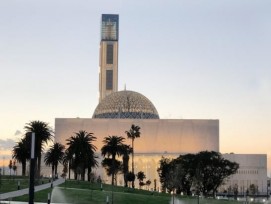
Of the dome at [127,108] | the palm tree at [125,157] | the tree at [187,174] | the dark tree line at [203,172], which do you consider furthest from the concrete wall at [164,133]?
the palm tree at [125,157]

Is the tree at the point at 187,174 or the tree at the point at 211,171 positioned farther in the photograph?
the tree at the point at 187,174

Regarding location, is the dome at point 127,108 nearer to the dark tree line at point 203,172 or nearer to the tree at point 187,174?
the dark tree line at point 203,172

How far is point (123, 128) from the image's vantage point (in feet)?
585

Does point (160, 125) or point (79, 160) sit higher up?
point (160, 125)

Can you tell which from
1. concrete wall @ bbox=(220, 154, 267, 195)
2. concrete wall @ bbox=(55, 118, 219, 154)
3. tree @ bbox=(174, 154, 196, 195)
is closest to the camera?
tree @ bbox=(174, 154, 196, 195)

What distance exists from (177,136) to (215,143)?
13013 mm

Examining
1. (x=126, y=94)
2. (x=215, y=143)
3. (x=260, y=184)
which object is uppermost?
(x=126, y=94)

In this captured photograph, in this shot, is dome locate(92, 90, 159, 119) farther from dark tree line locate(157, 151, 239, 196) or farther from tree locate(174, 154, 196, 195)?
tree locate(174, 154, 196, 195)

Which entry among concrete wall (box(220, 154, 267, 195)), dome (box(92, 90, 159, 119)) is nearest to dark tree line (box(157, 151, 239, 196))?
concrete wall (box(220, 154, 267, 195))

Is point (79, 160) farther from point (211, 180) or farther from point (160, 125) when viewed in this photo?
point (160, 125)

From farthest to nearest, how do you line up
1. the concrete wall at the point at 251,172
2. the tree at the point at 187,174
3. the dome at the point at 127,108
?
the dome at the point at 127,108, the concrete wall at the point at 251,172, the tree at the point at 187,174

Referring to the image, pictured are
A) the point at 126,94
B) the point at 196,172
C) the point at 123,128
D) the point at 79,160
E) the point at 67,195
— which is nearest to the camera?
the point at 67,195

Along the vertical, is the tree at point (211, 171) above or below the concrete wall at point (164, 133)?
below

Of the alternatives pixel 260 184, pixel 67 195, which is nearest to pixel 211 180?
pixel 67 195
